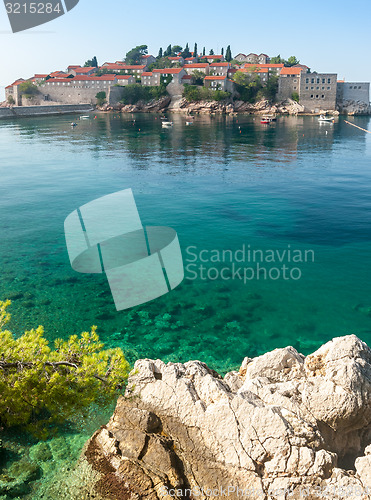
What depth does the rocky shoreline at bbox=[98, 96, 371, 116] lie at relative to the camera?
125250 millimetres

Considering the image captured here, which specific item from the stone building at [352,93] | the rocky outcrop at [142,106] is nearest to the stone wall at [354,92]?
the stone building at [352,93]

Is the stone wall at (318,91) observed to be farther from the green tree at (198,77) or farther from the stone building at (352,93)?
the green tree at (198,77)

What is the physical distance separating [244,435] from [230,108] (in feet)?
422

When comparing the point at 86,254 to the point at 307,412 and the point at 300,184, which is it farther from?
the point at 300,184

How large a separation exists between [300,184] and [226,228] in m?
16.1

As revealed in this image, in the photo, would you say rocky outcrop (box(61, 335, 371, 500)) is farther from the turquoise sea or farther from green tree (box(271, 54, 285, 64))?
green tree (box(271, 54, 285, 64))

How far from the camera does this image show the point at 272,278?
2162cm

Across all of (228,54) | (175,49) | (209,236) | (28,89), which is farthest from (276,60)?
(209,236)

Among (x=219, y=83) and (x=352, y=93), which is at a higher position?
(x=219, y=83)

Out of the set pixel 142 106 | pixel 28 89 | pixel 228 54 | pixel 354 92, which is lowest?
pixel 142 106

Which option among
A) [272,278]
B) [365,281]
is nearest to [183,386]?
[272,278]

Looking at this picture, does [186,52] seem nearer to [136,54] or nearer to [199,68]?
[136,54]

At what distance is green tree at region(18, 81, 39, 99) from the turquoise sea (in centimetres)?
9021

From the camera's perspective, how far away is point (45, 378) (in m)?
9.91
